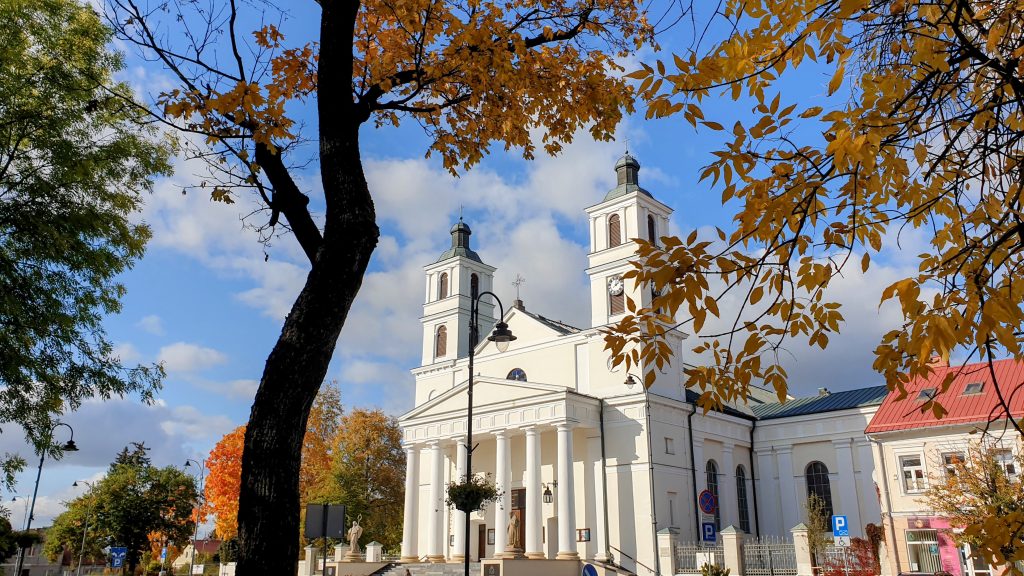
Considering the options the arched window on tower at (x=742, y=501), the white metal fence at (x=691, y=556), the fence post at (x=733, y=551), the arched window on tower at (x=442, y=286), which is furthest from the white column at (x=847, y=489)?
the arched window on tower at (x=442, y=286)

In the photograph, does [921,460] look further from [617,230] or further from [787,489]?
[617,230]

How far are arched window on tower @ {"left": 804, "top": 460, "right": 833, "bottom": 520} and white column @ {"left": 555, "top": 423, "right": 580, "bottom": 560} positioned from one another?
1325 centimetres

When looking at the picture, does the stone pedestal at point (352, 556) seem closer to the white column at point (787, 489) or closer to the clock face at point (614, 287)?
the clock face at point (614, 287)

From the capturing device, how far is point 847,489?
1473 inches

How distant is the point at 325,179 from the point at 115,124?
9.43 meters

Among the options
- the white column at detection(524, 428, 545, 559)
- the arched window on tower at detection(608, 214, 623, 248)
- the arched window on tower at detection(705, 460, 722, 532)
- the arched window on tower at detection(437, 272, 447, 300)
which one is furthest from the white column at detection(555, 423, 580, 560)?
the arched window on tower at detection(437, 272, 447, 300)

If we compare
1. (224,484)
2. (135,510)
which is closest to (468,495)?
(224,484)

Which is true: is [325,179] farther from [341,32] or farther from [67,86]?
[67,86]

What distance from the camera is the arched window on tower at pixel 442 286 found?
153ft

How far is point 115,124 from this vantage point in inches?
490

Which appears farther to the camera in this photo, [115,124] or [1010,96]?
[115,124]

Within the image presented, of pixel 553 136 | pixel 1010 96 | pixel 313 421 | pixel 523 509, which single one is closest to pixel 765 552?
pixel 523 509

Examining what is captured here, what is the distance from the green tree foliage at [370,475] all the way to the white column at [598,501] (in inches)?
733

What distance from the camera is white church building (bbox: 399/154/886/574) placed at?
3431cm
